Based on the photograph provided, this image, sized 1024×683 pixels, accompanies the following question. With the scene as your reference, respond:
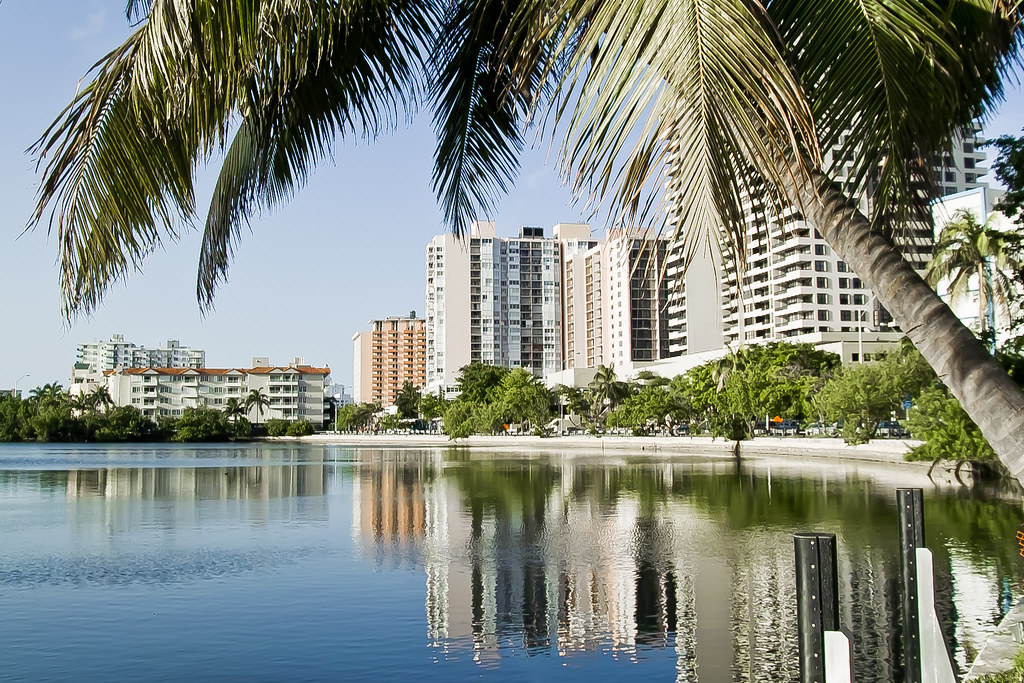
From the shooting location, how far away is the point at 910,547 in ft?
15.8

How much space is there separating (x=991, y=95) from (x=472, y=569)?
13.9 meters

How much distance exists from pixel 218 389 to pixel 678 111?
156 m

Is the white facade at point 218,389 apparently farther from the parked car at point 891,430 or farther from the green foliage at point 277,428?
the parked car at point 891,430

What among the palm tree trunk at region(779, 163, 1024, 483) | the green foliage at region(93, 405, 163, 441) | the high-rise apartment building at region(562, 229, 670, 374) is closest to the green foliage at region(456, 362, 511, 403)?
the high-rise apartment building at region(562, 229, 670, 374)

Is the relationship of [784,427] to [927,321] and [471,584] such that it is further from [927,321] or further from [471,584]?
[927,321]

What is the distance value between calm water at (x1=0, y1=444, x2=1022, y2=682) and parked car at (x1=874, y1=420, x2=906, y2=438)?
1195 inches

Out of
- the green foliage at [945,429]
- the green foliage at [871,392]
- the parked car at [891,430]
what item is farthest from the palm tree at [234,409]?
the green foliage at [945,429]

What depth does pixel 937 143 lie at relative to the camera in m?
4.38

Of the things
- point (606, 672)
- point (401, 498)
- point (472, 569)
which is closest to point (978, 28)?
point (606, 672)

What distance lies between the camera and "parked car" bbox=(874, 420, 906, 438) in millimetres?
60594

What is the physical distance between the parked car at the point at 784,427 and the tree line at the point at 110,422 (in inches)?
3034

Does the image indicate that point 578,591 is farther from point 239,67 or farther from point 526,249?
point 526,249

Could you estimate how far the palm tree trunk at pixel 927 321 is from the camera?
12.9 feet

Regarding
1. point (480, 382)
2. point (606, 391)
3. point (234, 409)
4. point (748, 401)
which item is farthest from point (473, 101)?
point (234, 409)
